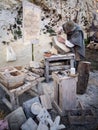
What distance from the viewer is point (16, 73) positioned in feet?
20.6

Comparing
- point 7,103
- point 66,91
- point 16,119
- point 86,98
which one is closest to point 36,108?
point 16,119

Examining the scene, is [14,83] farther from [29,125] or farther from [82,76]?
[82,76]

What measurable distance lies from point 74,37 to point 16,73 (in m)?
2.33

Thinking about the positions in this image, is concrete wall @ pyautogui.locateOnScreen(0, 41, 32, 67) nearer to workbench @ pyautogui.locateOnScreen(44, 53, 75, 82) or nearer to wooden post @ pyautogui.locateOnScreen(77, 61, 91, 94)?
workbench @ pyautogui.locateOnScreen(44, 53, 75, 82)

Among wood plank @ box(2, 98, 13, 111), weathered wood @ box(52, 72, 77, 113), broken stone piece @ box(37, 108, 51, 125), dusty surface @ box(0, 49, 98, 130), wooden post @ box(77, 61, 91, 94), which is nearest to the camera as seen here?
broken stone piece @ box(37, 108, 51, 125)

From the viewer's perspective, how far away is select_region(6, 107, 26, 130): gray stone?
210 inches

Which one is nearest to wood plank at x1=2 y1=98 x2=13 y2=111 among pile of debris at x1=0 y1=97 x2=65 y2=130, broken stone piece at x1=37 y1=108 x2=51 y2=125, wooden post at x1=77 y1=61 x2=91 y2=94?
pile of debris at x1=0 y1=97 x2=65 y2=130

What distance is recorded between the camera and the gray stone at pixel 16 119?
17.5 ft

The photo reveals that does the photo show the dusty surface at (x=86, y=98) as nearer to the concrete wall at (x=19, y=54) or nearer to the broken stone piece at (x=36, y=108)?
the broken stone piece at (x=36, y=108)

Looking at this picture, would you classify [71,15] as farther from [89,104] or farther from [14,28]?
[89,104]

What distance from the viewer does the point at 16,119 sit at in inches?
213

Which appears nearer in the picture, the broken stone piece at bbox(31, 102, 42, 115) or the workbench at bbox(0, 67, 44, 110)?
the broken stone piece at bbox(31, 102, 42, 115)

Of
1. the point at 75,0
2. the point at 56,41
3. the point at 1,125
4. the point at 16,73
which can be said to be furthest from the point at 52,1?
the point at 1,125

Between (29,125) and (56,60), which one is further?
(56,60)
